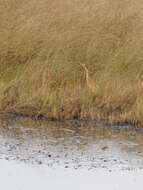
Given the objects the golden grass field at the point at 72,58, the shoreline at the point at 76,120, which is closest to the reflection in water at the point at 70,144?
the shoreline at the point at 76,120

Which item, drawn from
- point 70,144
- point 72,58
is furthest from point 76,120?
point 72,58

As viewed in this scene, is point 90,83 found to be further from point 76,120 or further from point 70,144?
point 70,144

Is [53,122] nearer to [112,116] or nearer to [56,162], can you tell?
[112,116]

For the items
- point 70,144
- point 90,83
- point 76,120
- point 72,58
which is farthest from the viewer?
point 72,58

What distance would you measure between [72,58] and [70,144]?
2.32 m

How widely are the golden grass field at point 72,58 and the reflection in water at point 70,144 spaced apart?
0.93ft

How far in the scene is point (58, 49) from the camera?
11.5 m

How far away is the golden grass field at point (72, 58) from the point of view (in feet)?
34.6

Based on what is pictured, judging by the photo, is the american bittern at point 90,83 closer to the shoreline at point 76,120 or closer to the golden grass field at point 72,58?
the golden grass field at point 72,58

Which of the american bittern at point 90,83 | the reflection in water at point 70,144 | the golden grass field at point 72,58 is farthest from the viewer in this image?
the american bittern at point 90,83

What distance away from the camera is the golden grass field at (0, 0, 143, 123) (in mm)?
10555

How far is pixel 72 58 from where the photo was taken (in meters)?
11.5

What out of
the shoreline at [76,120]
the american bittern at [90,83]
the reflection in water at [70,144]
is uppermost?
the american bittern at [90,83]

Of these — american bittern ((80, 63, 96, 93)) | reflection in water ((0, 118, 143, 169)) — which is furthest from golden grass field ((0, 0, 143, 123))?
reflection in water ((0, 118, 143, 169))
